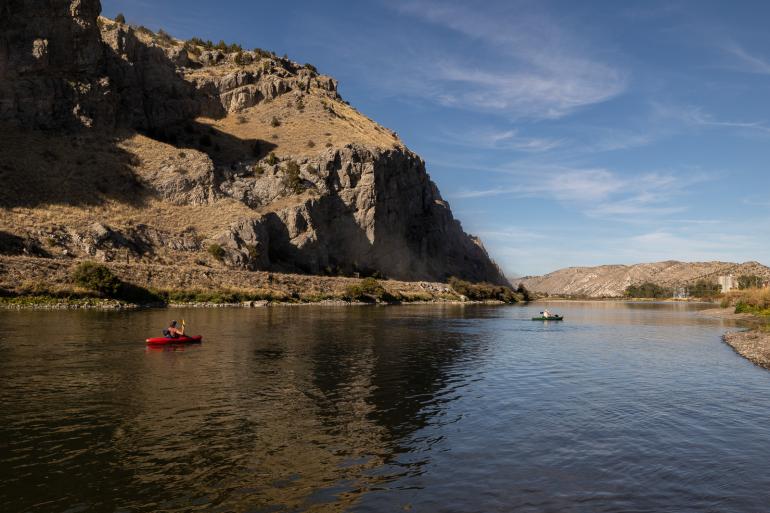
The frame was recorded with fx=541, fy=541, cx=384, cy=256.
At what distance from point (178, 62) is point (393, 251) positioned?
7594 cm

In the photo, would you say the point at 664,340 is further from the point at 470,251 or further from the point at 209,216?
the point at 470,251

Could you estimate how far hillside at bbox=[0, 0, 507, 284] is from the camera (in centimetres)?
8450

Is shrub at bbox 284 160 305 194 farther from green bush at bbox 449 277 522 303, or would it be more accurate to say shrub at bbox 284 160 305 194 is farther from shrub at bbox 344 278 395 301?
green bush at bbox 449 277 522 303

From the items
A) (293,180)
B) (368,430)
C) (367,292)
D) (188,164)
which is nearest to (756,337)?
(368,430)

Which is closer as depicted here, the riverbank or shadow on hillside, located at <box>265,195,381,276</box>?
the riverbank

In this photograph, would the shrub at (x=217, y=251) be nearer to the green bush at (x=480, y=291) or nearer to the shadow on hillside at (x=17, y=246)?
the shadow on hillside at (x=17, y=246)

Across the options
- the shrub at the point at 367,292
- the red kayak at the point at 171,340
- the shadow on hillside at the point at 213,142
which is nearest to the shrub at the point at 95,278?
the red kayak at the point at 171,340

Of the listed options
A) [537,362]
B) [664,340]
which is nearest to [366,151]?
[664,340]

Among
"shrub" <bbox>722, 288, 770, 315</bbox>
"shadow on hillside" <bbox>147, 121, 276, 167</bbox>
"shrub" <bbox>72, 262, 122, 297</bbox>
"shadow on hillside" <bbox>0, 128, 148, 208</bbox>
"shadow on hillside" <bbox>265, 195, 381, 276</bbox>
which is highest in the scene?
A: "shadow on hillside" <bbox>147, 121, 276, 167</bbox>

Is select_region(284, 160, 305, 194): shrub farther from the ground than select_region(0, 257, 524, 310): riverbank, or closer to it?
farther from the ground

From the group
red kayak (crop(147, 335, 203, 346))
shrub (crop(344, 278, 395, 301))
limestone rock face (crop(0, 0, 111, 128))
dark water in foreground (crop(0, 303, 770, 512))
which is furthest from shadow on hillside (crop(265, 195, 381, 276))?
dark water in foreground (crop(0, 303, 770, 512))

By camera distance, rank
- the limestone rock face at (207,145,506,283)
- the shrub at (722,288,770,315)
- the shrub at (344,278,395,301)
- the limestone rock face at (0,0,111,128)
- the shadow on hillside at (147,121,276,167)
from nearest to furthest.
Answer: the shrub at (722,288,770,315) < the limestone rock face at (0,0,111,128) < the shrub at (344,278,395,301) < the limestone rock face at (207,145,506,283) < the shadow on hillside at (147,121,276,167)

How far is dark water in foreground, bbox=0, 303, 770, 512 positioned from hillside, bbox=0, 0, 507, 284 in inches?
2153

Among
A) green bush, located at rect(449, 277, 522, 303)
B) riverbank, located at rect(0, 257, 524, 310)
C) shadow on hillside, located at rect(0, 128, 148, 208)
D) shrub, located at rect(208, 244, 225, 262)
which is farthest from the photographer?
green bush, located at rect(449, 277, 522, 303)
